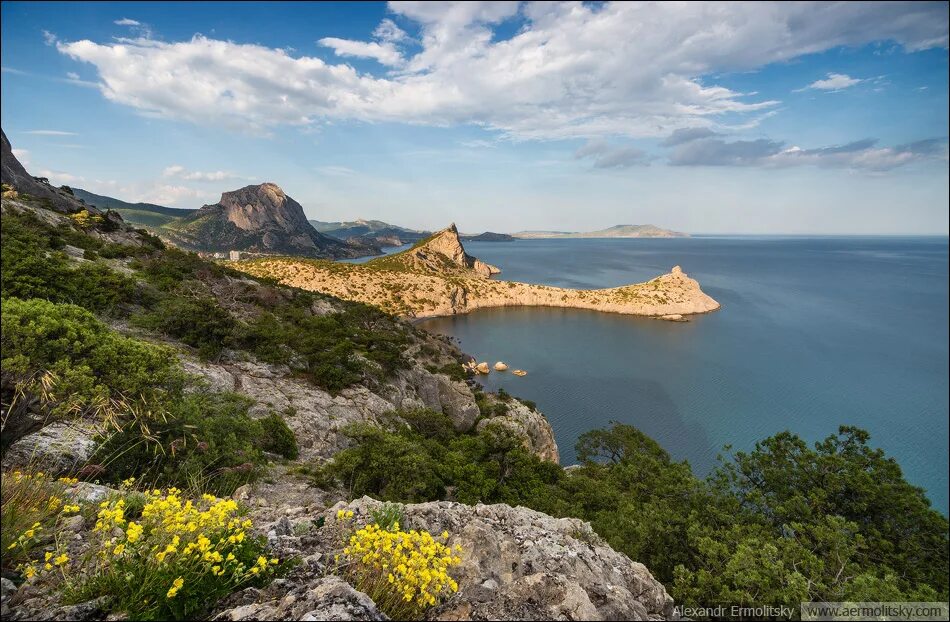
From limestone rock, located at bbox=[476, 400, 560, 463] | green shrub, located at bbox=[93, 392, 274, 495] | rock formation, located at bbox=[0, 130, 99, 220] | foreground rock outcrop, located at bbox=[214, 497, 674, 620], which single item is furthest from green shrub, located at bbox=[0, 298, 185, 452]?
rock formation, located at bbox=[0, 130, 99, 220]

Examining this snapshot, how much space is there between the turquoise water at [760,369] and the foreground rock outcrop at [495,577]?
1503 inches

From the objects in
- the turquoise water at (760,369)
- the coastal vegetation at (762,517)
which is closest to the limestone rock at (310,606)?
the coastal vegetation at (762,517)

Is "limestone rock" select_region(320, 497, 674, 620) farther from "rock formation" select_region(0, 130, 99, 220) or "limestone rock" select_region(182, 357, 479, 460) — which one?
"rock formation" select_region(0, 130, 99, 220)

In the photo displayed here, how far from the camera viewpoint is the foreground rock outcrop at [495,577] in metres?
3.90

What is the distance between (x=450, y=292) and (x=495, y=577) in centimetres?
10431

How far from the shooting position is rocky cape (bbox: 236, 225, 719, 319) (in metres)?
102

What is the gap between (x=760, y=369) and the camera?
201 ft

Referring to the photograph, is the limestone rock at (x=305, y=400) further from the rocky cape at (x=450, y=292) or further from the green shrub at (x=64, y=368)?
the rocky cape at (x=450, y=292)

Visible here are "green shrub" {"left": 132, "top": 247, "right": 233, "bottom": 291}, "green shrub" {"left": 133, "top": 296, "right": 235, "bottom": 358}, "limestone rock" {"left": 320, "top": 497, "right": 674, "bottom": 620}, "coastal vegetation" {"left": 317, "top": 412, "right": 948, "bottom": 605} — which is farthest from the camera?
"green shrub" {"left": 132, "top": 247, "right": 233, "bottom": 291}

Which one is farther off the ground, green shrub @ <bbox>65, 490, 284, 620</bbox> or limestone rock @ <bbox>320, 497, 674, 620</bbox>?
green shrub @ <bbox>65, 490, 284, 620</bbox>

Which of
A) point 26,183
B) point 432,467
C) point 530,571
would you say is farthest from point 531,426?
point 26,183

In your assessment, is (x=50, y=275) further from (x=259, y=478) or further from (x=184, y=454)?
(x=259, y=478)

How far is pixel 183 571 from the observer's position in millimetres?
3773

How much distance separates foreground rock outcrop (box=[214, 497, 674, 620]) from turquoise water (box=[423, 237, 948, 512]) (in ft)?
125
